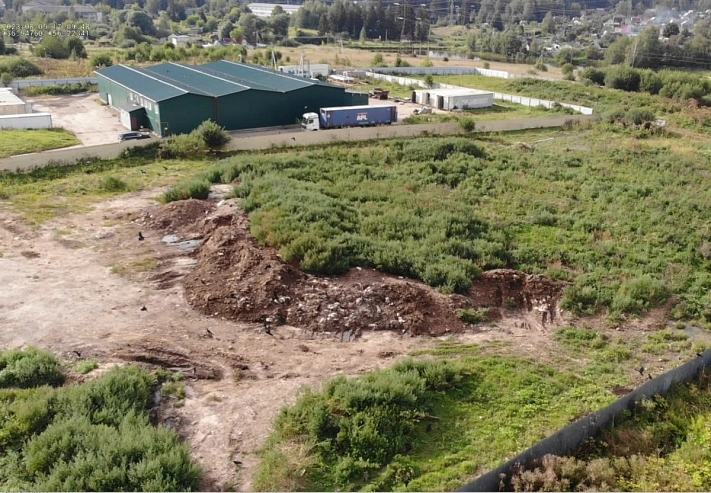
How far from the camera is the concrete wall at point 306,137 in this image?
1179 inches

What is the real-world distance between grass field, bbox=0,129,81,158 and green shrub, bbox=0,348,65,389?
22765mm

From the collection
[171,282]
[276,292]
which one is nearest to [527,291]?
[276,292]

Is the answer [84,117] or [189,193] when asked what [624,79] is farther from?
[189,193]

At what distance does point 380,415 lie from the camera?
37.2ft

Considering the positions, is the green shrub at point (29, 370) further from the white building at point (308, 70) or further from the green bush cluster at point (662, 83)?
the green bush cluster at point (662, 83)

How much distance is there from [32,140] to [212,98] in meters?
10.8

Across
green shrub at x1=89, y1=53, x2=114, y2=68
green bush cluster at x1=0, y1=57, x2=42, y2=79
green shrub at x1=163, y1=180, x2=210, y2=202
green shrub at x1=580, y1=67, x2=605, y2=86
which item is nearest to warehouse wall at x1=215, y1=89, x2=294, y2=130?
green shrub at x1=163, y1=180, x2=210, y2=202

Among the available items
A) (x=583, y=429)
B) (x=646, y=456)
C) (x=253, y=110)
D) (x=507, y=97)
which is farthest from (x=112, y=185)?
(x=507, y=97)

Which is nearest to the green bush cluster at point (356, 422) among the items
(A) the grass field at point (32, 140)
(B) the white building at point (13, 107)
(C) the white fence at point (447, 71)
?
(A) the grass field at point (32, 140)

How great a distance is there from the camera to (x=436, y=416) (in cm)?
1189

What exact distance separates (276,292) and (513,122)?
30.5m

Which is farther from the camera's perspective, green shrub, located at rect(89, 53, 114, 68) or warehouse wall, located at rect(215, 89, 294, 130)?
green shrub, located at rect(89, 53, 114, 68)

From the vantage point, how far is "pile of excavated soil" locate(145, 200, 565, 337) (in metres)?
15.8

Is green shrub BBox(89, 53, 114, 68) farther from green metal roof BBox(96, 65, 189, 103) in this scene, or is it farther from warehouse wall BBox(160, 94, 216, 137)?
warehouse wall BBox(160, 94, 216, 137)
